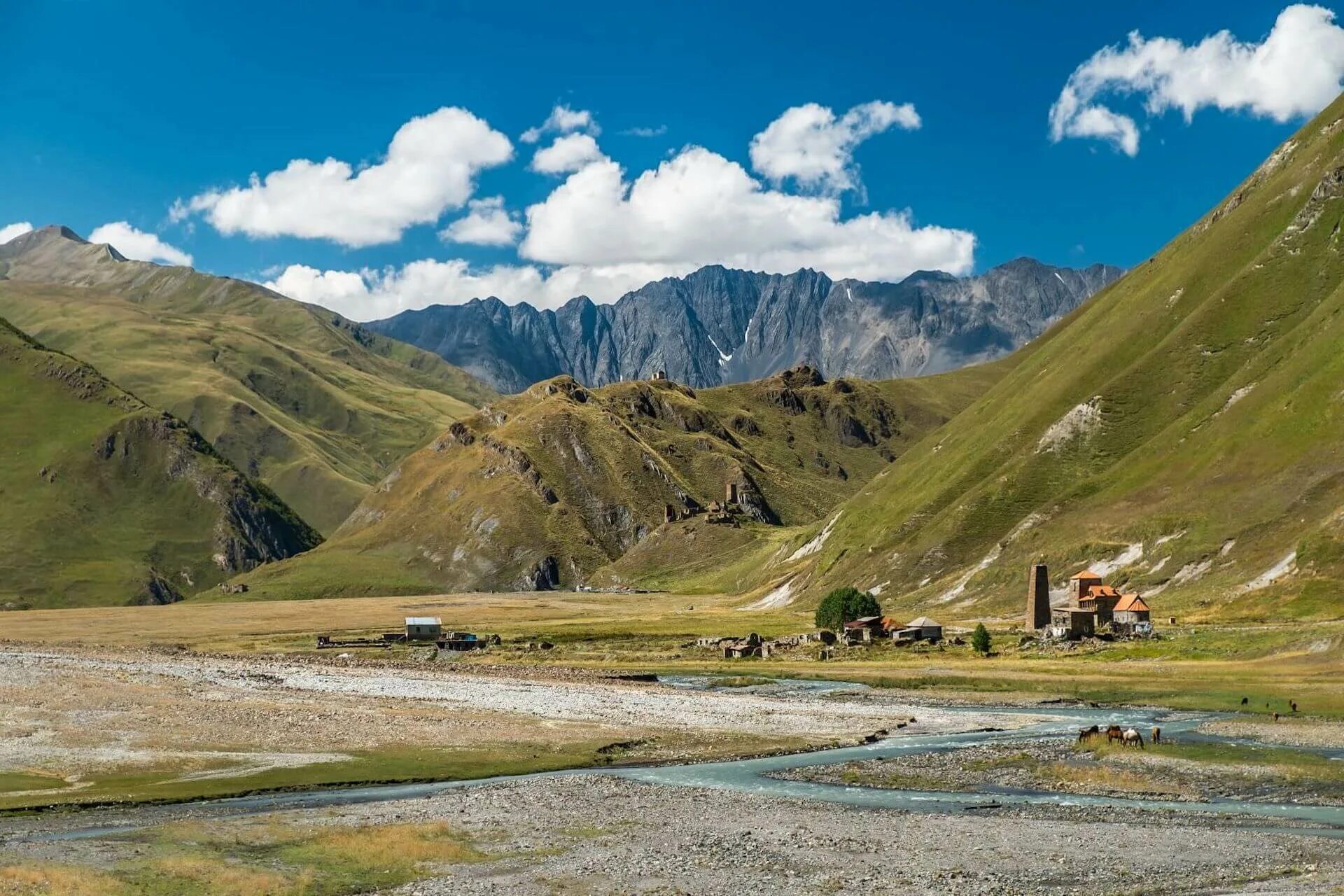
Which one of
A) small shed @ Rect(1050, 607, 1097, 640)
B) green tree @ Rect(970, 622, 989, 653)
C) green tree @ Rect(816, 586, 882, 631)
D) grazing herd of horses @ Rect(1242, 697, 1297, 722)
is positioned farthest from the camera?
green tree @ Rect(816, 586, 882, 631)

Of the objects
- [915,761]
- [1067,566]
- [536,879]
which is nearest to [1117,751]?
[915,761]

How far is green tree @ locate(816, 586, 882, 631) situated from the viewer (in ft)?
563

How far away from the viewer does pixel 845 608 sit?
17188 centimetres

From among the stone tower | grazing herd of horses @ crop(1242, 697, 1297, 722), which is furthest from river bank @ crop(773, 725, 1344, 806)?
the stone tower

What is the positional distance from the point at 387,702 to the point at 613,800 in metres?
47.0

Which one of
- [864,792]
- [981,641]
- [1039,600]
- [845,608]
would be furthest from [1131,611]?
[864,792]

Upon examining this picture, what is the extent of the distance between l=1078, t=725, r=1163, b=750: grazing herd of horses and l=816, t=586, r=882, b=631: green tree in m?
97.7

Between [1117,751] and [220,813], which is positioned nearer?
[220,813]

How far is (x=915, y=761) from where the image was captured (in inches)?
2660

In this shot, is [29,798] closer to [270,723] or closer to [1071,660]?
[270,723]

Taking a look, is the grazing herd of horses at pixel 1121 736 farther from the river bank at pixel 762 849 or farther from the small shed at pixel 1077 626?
the small shed at pixel 1077 626

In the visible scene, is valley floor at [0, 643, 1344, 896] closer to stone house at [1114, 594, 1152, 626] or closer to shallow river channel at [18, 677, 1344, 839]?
shallow river channel at [18, 677, 1344, 839]

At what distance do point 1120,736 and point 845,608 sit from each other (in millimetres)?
101617

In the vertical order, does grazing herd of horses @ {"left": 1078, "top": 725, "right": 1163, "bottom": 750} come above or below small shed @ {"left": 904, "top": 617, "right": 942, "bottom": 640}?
below
